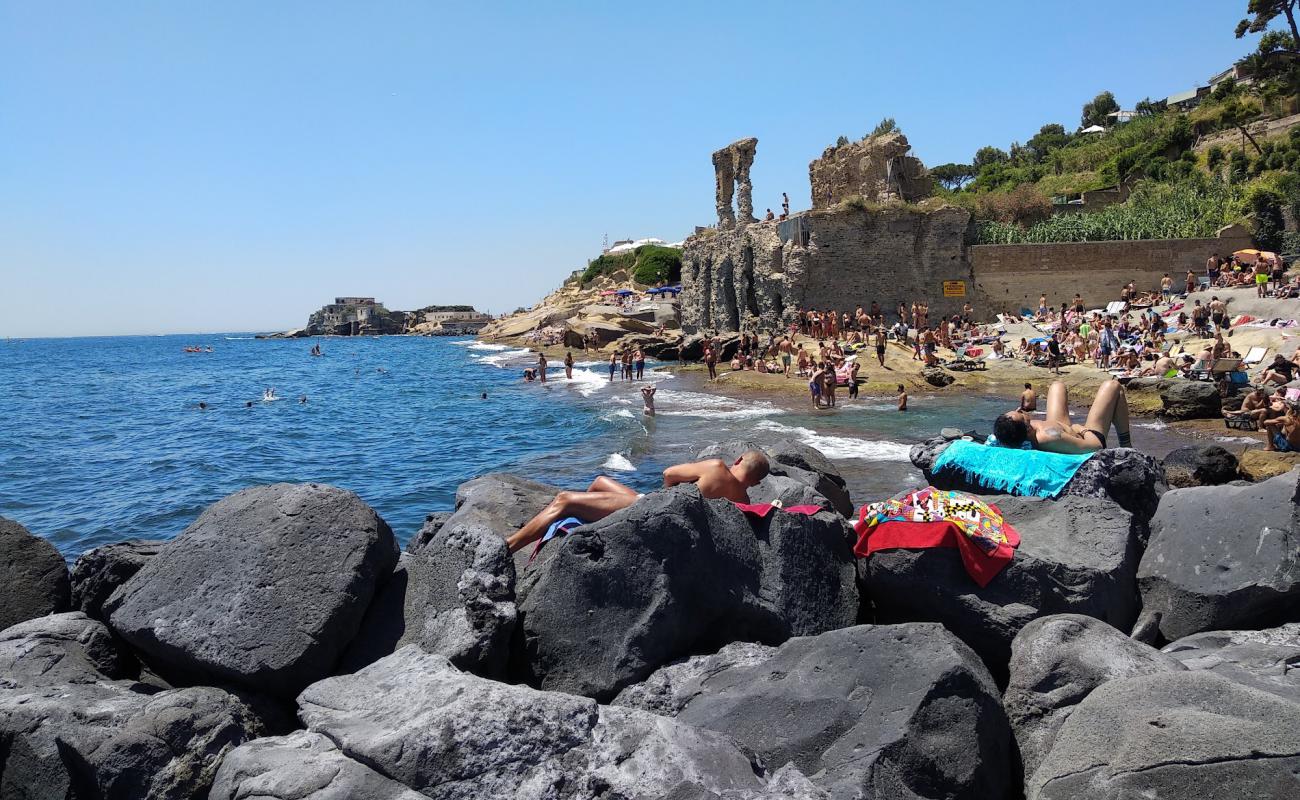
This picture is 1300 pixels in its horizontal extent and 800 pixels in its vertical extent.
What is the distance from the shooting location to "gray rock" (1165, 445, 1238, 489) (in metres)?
10.1

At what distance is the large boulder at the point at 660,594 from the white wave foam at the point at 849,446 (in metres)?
9.24

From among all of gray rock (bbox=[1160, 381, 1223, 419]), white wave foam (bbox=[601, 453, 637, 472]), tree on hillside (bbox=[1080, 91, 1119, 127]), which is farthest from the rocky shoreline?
tree on hillside (bbox=[1080, 91, 1119, 127])

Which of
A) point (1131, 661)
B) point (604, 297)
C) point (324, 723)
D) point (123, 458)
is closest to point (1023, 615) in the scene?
point (1131, 661)

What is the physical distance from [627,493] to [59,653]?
11.5 ft

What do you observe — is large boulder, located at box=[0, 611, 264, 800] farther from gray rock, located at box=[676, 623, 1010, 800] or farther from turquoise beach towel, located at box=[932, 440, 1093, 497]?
turquoise beach towel, located at box=[932, 440, 1093, 497]

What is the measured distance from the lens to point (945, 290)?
112 ft

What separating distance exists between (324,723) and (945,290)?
33.6 meters

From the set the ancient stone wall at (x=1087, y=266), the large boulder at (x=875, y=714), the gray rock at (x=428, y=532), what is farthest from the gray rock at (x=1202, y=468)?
the ancient stone wall at (x=1087, y=266)

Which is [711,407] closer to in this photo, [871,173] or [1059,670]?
[871,173]

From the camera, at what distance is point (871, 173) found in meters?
35.6

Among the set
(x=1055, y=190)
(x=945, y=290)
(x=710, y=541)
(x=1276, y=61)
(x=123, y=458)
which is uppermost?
(x=1276, y=61)

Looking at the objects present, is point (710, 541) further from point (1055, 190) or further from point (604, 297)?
point (604, 297)

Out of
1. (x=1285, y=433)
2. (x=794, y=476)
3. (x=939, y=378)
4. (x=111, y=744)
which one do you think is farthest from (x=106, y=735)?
(x=939, y=378)

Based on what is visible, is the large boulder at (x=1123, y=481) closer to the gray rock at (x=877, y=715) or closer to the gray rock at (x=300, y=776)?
the gray rock at (x=877, y=715)
